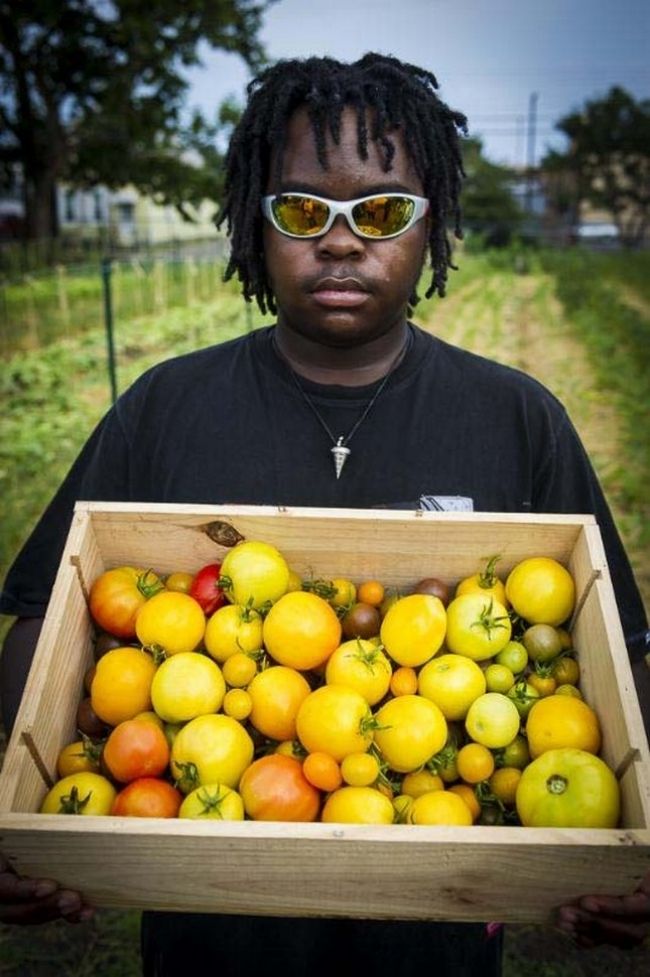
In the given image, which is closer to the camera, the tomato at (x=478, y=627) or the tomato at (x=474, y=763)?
the tomato at (x=474, y=763)

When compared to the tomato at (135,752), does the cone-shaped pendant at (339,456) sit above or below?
above

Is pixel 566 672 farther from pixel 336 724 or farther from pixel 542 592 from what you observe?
pixel 336 724

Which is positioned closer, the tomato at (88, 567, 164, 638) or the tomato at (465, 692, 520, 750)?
the tomato at (465, 692, 520, 750)

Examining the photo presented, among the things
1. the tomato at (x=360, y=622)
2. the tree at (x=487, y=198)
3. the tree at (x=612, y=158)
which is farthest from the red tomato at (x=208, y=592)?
the tree at (x=612, y=158)

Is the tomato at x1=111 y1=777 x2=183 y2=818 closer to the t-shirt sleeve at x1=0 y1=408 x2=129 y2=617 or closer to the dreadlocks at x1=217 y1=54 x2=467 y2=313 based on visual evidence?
the t-shirt sleeve at x1=0 y1=408 x2=129 y2=617

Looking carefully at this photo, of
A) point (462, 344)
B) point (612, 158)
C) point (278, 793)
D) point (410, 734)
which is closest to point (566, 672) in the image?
point (410, 734)

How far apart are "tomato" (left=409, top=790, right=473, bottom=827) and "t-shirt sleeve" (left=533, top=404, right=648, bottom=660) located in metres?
0.72

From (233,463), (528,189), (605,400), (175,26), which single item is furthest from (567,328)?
(528,189)

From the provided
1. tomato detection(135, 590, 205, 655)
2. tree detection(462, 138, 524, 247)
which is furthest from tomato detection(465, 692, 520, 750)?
tree detection(462, 138, 524, 247)

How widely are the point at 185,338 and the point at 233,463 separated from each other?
12883 millimetres

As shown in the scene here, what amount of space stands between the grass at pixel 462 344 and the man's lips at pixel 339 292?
2356 millimetres

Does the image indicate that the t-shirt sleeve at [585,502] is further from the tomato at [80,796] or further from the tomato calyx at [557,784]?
the tomato at [80,796]

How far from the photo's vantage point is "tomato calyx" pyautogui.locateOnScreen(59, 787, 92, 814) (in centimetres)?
131

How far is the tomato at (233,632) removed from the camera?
158 cm
